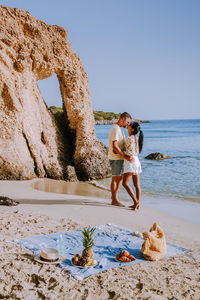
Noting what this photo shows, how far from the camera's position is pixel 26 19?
477 inches

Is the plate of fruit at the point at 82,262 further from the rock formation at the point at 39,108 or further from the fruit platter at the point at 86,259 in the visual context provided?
the rock formation at the point at 39,108

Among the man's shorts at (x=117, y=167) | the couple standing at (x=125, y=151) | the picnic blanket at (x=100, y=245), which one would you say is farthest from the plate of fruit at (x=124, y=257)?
the man's shorts at (x=117, y=167)

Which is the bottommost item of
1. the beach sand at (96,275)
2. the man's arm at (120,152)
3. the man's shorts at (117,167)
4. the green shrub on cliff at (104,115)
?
the beach sand at (96,275)

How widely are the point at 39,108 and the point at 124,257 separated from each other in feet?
29.8

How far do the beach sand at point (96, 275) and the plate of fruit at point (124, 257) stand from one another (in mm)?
175

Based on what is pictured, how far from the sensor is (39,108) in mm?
12516

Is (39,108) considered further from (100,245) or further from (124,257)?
(124,257)

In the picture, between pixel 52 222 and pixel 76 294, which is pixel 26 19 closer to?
pixel 52 222

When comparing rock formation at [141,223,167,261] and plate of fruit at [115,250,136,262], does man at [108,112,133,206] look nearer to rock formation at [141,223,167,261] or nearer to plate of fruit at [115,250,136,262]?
rock formation at [141,223,167,261]

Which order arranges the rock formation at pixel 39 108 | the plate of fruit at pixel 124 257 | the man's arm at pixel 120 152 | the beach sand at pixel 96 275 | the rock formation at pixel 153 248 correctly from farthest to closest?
the rock formation at pixel 39 108 → the man's arm at pixel 120 152 → the rock formation at pixel 153 248 → the plate of fruit at pixel 124 257 → the beach sand at pixel 96 275

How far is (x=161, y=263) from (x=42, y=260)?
1585mm

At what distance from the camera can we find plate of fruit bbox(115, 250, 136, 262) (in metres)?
4.36

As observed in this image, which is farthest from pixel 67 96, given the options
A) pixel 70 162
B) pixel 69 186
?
pixel 69 186

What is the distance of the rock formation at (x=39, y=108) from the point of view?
1048 cm
